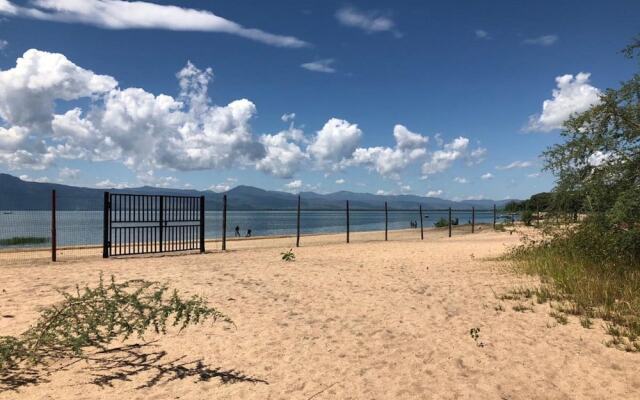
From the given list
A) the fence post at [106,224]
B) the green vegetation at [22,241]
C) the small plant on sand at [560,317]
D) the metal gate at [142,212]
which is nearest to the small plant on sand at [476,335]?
the small plant on sand at [560,317]

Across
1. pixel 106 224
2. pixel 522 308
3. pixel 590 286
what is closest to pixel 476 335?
pixel 522 308

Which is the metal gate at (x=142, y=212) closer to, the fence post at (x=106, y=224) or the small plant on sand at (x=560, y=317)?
the fence post at (x=106, y=224)

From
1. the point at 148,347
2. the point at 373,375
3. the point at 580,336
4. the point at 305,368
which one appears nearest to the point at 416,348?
the point at 373,375

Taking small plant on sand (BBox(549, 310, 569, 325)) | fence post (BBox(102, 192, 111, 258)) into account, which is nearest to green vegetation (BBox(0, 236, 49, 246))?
fence post (BBox(102, 192, 111, 258))

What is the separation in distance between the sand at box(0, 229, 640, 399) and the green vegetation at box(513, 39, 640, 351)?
2.76 feet

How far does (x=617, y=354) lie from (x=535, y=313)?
1.88 m

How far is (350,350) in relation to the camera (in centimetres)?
581

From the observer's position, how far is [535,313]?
738cm

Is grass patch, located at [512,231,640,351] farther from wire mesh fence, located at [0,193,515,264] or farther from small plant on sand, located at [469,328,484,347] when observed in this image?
wire mesh fence, located at [0,193,515,264]

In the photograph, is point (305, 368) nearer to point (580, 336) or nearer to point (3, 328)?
point (580, 336)

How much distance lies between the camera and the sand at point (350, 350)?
461cm

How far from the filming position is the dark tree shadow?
467 centimetres

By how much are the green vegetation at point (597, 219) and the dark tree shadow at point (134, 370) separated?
555 cm

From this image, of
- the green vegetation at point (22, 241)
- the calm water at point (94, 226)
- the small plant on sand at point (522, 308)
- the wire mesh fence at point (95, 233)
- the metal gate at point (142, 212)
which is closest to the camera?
the small plant on sand at point (522, 308)
